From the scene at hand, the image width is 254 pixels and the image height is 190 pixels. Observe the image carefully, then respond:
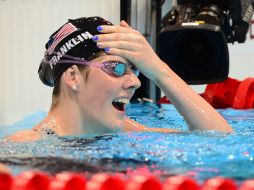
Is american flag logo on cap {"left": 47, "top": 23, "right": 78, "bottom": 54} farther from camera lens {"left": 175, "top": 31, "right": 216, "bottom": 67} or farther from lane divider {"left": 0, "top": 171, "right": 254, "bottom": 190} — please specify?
camera lens {"left": 175, "top": 31, "right": 216, "bottom": 67}

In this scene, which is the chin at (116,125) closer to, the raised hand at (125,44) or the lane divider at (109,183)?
the raised hand at (125,44)

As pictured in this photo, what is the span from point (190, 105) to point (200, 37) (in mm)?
1755

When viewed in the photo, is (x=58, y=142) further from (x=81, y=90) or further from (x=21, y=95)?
(x=21, y=95)

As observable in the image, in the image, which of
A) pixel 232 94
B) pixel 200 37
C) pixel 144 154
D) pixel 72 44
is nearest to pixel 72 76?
pixel 72 44

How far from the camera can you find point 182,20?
4.34 meters

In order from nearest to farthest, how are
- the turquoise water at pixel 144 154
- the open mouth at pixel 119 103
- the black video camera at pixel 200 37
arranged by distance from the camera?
the turquoise water at pixel 144 154, the open mouth at pixel 119 103, the black video camera at pixel 200 37

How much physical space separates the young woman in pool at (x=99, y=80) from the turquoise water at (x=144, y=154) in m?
0.07

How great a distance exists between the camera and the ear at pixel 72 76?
2309 millimetres

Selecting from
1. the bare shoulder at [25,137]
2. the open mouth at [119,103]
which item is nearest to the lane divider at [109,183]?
the bare shoulder at [25,137]

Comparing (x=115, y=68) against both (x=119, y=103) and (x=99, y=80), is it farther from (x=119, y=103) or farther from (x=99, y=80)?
(x=119, y=103)

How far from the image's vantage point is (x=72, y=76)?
7.63 ft

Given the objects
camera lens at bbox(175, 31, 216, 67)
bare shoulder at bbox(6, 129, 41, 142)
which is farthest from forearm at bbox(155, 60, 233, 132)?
camera lens at bbox(175, 31, 216, 67)

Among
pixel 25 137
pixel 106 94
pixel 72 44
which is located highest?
pixel 72 44

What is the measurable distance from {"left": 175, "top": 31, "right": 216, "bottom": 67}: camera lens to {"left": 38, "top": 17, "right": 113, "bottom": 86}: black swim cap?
5.68ft
